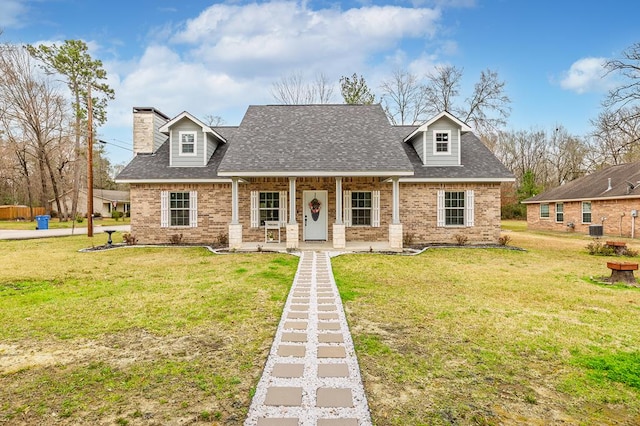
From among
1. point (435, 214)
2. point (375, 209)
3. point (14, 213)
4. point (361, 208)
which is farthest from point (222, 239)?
point (14, 213)

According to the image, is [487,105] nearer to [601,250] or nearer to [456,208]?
[456,208]

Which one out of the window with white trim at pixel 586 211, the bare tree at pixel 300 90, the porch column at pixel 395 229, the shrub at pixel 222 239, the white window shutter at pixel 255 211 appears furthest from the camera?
the bare tree at pixel 300 90

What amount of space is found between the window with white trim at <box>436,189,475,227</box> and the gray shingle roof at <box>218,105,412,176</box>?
2991 mm

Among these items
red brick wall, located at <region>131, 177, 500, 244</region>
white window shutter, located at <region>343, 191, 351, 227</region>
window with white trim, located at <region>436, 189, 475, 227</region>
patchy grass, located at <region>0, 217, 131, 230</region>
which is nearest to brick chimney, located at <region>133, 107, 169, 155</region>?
red brick wall, located at <region>131, 177, 500, 244</region>

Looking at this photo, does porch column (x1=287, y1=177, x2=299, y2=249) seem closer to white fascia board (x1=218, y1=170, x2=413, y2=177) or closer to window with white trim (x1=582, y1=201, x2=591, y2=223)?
white fascia board (x1=218, y1=170, x2=413, y2=177)

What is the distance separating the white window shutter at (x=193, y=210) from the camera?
14.8 meters

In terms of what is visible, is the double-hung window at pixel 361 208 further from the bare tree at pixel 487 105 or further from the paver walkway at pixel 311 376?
the bare tree at pixel 487 105

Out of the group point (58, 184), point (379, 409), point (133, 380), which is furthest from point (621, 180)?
point (58, 184)

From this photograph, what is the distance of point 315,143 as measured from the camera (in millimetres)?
14633

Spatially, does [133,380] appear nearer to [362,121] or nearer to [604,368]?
[604,368]

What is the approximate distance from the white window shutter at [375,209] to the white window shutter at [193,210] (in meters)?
7.67

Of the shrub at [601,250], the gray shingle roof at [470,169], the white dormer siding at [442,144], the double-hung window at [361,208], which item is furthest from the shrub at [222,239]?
the shrub at [601,250]

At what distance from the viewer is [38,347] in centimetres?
432

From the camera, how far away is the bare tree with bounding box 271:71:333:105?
2858 centimetres
